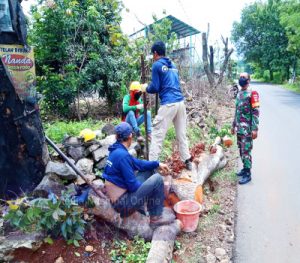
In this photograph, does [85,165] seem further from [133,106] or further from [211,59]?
[211,59]

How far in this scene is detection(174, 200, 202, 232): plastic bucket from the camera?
3.83 m

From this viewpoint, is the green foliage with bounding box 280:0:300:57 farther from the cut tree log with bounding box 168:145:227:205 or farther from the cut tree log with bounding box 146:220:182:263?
the cut tree log with bounding box 146:220:182:263

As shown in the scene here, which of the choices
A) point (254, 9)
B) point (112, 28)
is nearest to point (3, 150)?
point (112, 28)

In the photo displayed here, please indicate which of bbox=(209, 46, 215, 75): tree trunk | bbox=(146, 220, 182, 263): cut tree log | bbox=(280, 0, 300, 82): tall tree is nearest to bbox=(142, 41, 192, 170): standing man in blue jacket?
bbox=(146, 220, 182, 263): cut tree log

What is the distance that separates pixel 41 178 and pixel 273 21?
4261 cm

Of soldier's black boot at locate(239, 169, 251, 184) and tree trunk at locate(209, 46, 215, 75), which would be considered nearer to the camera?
soldier's black boot at locate(239, 169, 251, 184)

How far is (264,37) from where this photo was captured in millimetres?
41031

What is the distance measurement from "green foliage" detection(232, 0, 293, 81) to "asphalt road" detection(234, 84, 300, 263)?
112 ft

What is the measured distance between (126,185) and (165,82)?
1972 millimetres

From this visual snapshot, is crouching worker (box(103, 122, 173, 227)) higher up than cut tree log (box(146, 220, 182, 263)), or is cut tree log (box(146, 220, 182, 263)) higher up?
crouching worker (box(103, 122, 173, 227))

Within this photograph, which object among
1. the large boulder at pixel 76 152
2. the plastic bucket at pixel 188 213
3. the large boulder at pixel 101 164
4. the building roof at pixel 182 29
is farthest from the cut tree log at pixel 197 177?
the building roof at pixel 182 29

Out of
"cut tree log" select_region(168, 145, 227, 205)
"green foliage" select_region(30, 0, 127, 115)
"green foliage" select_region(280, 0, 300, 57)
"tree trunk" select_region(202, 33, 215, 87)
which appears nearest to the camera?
"cut tree log" select_region(168, 145, 227, 205)

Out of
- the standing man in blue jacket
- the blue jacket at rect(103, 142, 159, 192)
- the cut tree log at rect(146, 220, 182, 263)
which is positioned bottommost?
the cut tree log at rect(146, 220, 182, 263)

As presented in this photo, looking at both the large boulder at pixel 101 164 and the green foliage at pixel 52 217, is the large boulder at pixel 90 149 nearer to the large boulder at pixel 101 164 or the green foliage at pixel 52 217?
the large boulder at pixel 101 164
